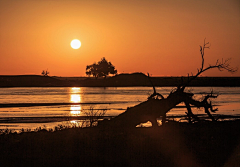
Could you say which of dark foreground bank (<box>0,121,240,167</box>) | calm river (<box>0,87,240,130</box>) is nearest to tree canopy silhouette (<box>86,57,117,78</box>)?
calm river (<box>0,87,240,130</box>)

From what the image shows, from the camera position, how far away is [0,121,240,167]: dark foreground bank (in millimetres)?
10421

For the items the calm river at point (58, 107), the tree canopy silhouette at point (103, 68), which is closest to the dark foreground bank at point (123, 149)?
the calm river at point (58, 107)

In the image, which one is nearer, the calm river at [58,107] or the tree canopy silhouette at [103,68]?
the calm river at [58,107]

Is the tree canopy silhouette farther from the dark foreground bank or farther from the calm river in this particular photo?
the dark foreground bank

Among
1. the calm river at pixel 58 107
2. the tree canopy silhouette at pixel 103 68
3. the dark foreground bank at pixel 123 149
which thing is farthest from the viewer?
the tree canopy silhouette at pixel 103 68

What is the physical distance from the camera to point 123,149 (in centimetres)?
1152

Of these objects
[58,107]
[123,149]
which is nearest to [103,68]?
[58,107]

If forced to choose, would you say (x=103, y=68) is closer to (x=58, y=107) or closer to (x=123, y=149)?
(x=58, y=107)

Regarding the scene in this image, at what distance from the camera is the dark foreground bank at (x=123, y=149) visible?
10.4 metres

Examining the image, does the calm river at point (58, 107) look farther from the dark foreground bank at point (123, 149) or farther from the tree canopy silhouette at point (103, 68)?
the tree canopy silhouette at point (103, 68)

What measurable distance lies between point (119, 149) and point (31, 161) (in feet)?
9.28

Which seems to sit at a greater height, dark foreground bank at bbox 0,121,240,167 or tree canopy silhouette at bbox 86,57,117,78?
tree canopy silhouette at bbox 86,57,117,78

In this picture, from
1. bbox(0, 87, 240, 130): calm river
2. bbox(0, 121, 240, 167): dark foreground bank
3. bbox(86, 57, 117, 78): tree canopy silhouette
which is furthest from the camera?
bbox(86, 57, 117, 78): tree canopy silhouette

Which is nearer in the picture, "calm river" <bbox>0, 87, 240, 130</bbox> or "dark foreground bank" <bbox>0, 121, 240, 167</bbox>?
"dark foreground bank" <bbox>0, 121, 240, 167</bbox>
